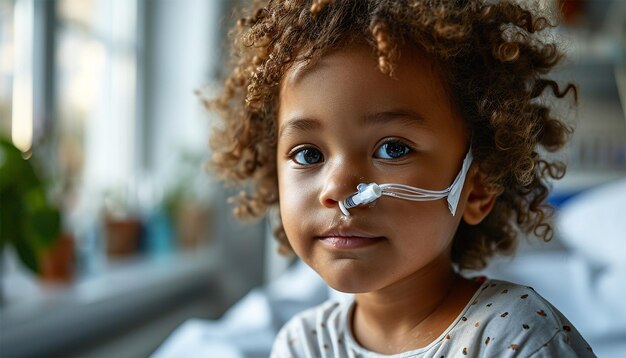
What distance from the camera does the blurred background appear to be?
1.70 m

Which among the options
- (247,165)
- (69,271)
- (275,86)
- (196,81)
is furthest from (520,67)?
(196,81)

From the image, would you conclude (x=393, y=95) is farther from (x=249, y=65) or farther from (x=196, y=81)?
(x=196, y=81)

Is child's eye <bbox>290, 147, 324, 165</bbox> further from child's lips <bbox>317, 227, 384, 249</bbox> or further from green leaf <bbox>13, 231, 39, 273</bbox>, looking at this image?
green leaf <bbox>13, 231, 39, 273</bbox>

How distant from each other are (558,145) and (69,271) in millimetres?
1449

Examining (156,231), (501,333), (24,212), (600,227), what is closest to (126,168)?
(156,231)

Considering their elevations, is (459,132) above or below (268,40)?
below

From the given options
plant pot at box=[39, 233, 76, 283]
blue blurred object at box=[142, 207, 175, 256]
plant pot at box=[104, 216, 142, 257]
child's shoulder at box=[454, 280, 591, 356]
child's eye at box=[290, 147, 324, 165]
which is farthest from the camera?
blue blurred object at box=[142, 207, 175, 256]

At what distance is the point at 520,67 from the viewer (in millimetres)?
770

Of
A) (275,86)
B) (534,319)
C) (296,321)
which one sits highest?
(275,86)

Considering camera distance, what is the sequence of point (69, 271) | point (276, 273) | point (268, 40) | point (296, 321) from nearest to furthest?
point (268, 40) → point (296, 321) → point (69, 271) → point (276, 273)

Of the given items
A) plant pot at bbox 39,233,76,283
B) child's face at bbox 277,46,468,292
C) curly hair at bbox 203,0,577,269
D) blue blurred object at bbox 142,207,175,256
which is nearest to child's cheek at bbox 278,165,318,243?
child's face at bbox 277,46,468,292

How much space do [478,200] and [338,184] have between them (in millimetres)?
202

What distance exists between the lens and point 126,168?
9.15ft

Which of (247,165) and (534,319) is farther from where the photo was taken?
(247,165)
